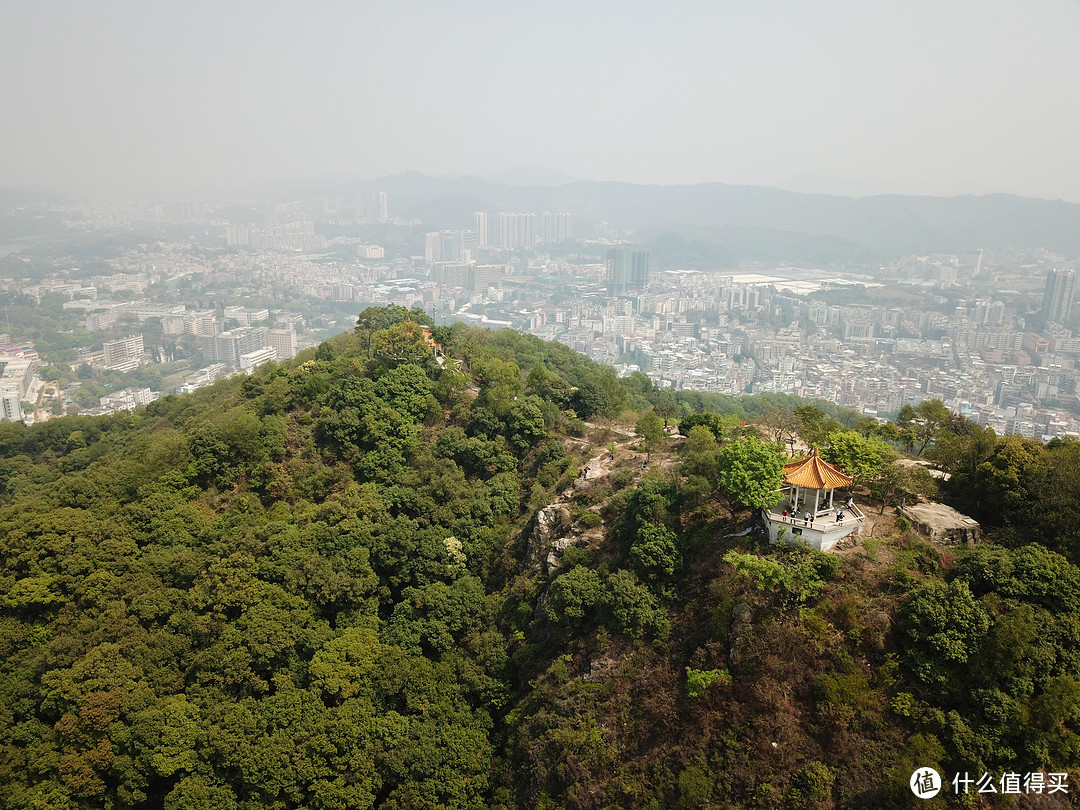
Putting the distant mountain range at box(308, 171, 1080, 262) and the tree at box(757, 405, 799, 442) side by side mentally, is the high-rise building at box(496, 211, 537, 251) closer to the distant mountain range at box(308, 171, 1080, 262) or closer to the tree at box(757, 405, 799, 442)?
the distant mountain range at box(308, 171, 1080, 262)

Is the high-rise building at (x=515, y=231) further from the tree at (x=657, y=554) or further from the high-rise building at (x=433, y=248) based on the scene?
the tree at (x=657, y=554)

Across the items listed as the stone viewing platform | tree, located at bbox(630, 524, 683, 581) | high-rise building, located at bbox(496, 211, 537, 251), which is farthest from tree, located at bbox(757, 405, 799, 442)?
high-rise building, located at bbox(496, 211, 537, 251)

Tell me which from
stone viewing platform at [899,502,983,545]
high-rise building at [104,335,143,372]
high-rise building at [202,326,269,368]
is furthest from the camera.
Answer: high-rise building at [202,326,269,368]

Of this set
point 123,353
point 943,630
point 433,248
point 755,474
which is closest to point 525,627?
point 755,474

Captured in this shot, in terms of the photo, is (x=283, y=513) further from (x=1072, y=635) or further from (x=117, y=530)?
(x=1072, y=635)

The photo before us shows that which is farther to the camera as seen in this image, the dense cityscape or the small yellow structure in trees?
the dense cityscape

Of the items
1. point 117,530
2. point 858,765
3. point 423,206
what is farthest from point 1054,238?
point 423,206
